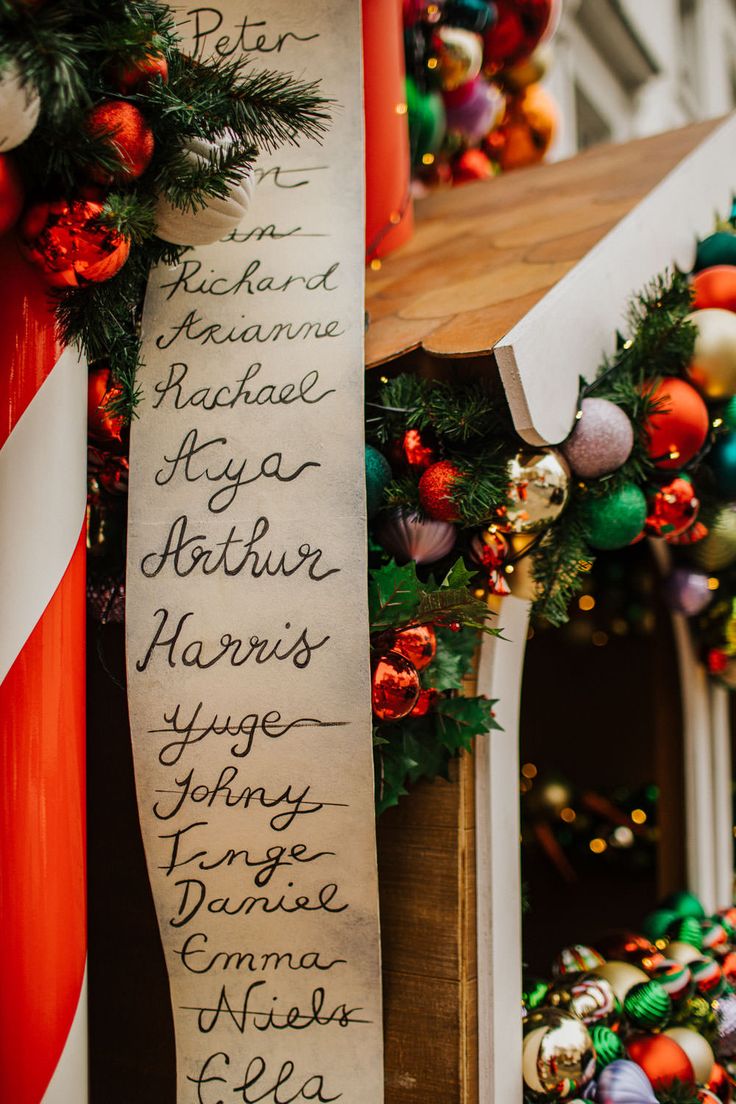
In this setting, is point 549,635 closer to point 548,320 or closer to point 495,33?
point 495,33

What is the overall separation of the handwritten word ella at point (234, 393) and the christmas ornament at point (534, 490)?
10.6 inches

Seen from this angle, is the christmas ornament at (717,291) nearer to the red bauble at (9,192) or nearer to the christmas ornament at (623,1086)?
the red bauble at (9,192)

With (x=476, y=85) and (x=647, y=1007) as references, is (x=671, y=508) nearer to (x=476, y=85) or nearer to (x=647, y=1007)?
(x=647, y=1007)

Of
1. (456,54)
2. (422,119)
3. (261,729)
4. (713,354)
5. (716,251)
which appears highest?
(456,54)

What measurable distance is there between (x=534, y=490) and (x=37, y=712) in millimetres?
653

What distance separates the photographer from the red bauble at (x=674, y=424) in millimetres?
1427

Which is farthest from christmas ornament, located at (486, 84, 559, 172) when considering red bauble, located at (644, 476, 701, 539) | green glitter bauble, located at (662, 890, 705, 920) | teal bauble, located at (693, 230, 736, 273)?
green glitter bauble, located at (662, 890, 705, 920)

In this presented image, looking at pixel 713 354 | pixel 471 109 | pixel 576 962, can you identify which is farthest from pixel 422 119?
pixel 576 962

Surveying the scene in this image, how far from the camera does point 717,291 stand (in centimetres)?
156

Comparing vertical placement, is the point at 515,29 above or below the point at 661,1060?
above

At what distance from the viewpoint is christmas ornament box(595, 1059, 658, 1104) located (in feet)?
4.54

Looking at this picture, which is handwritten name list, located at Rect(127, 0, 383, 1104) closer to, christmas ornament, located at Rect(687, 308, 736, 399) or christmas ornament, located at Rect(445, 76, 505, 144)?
christmas ornament, located at Rect(687, 308, 736, 399)

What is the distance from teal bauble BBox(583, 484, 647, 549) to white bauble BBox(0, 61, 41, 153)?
2.77 ft

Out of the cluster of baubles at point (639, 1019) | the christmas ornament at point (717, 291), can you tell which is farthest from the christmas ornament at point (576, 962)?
the christmas ornament at point (717, 291)
